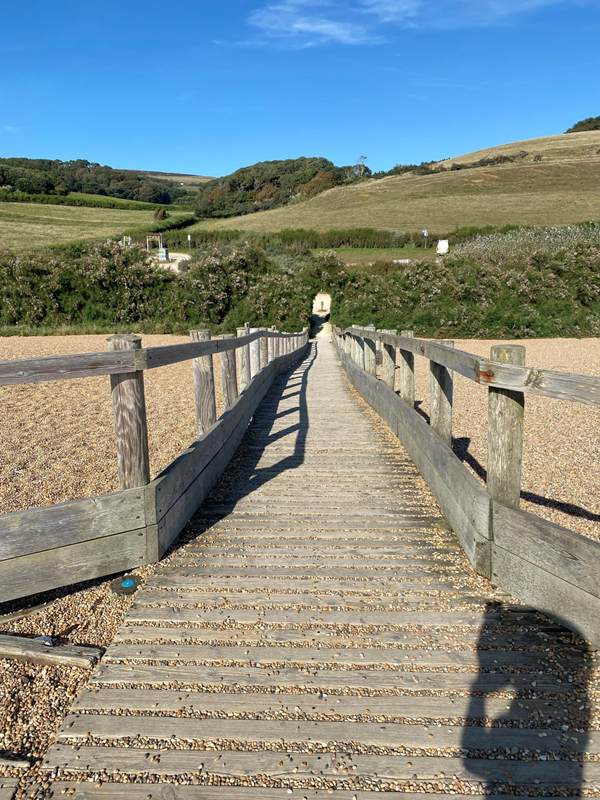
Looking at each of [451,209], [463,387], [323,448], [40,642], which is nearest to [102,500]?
[40,642]

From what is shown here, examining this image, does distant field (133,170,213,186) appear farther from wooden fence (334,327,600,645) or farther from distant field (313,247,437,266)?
wooden fence (334,327,600,645)

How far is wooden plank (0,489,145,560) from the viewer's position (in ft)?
9.40

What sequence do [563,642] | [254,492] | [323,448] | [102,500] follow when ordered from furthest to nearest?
[323,448] → [254,492] → [102,500] → [563,642]

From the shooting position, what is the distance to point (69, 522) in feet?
10.0

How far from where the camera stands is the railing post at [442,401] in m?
4.69

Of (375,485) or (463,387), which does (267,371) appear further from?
(375,485)

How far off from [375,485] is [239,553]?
1.81 meters

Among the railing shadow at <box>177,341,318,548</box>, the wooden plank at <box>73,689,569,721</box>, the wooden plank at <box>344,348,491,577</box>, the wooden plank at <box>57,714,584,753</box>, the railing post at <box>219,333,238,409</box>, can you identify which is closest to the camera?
the wooden plank at <box>57,714,584,753</box>

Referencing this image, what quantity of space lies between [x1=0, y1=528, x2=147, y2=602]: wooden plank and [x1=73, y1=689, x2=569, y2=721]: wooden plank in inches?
32.3

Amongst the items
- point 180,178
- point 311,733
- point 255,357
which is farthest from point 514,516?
point 180,178

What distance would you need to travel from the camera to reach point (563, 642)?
2.68 m

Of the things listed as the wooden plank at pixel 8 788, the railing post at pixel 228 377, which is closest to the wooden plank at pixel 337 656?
the wooden plank at pixel 8 788

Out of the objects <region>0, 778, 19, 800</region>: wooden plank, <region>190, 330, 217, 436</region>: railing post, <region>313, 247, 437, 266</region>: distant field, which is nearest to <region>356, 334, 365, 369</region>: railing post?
<region>190, 330, 217, 436</region>: railing post

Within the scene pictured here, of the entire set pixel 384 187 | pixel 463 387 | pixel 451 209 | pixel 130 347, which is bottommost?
pixel 463 387
